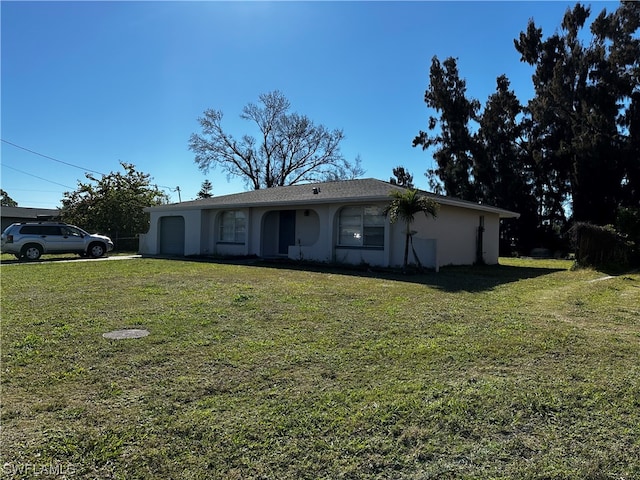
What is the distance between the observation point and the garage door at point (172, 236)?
71.7ft

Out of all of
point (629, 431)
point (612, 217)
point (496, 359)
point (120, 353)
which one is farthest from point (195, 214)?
point (612, 217)

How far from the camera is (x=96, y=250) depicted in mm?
19094

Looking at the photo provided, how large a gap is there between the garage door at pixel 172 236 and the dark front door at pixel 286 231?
5721 mm

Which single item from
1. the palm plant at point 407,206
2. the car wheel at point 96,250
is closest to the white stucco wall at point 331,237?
the palm plant at point 407,206

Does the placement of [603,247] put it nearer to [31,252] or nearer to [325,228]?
[325,228]

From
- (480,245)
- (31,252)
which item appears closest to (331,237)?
(480,245)

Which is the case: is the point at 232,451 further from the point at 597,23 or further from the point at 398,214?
→ the point at 597,23

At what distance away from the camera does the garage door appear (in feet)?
71.7

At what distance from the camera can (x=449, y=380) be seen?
385cm

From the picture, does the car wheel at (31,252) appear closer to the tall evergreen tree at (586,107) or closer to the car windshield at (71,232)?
the car windshield at (71,232)

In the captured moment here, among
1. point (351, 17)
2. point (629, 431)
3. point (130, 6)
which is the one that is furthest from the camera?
point (351, 17)

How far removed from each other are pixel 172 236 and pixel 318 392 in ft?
66.1

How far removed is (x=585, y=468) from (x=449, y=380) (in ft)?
4.61

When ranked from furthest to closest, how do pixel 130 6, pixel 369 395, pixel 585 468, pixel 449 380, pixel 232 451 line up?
pixel 130 6
pixel 449 380
pixel 369 395
pixel 232 451
pixel 585 468
